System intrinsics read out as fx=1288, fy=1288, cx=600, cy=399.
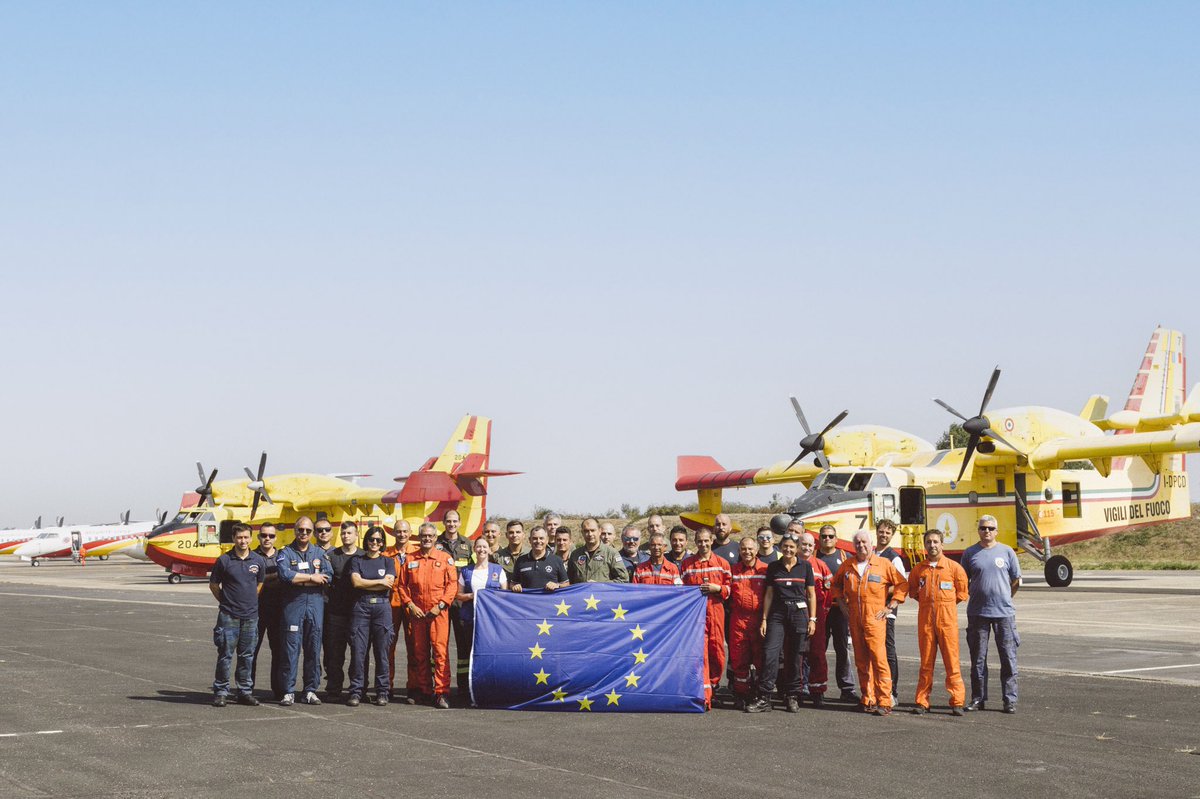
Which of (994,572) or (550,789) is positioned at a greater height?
(994,572)

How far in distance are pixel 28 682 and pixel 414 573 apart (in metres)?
5.43

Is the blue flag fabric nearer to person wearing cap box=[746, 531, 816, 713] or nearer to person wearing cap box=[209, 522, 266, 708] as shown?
person wearing cap box=[746, 531, 816, 713]

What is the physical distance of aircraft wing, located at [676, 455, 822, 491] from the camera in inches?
1560

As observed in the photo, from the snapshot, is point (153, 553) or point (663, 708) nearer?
point (663, 708)

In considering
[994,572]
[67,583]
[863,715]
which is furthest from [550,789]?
[67,583]

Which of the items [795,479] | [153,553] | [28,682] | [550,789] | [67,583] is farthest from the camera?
[67,583]

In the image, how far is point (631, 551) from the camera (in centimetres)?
1464

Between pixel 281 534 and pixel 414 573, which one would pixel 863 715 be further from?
pixel 281 534

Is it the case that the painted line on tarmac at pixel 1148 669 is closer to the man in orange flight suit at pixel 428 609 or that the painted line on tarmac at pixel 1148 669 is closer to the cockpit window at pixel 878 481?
the man in orange flight suit at pixel 428 609

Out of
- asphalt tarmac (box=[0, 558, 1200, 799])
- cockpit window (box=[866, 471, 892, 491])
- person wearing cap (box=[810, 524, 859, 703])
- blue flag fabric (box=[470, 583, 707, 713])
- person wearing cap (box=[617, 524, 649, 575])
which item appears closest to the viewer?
asphalt tarmac (box=[0, 558, 1200, 799])

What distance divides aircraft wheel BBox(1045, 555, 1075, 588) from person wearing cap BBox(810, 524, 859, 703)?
75.1ft

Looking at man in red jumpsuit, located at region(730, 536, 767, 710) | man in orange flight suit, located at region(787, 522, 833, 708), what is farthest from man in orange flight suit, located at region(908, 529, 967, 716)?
man in red jumpsuit, located at region(730, 536, 767, 710)

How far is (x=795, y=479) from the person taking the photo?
39844mm

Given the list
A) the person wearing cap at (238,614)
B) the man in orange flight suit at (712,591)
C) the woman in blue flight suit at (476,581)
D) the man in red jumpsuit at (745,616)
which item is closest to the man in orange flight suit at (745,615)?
the man in red jumpsuit at (745,616)
